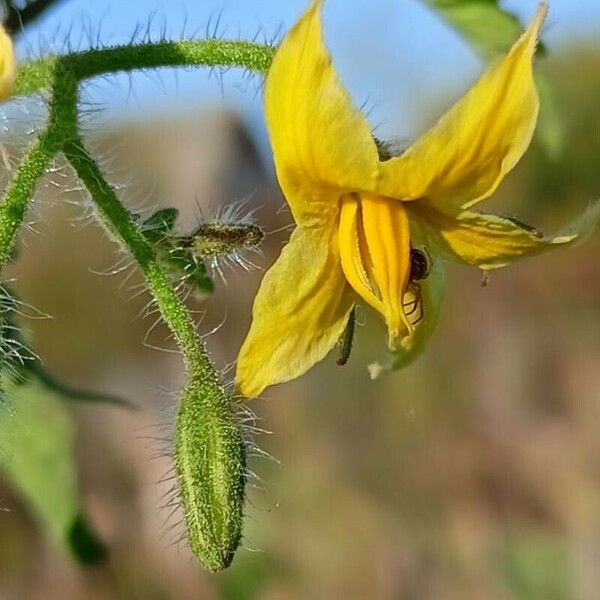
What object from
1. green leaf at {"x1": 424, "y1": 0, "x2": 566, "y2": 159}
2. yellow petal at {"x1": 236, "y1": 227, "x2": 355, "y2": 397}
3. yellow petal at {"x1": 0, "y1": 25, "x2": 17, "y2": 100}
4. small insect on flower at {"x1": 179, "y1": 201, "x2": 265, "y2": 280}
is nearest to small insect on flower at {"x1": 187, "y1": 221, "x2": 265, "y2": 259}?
small insect on flower at {"x1": 179, "y1": 201, "x2": 265, "y2": 280}

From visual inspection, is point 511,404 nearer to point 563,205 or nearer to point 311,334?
point 563,205

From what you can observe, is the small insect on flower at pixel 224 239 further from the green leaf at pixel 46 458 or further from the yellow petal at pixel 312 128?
the green leaf at pixel 46 458

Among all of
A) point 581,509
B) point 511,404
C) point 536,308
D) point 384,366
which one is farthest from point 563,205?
point 384,366

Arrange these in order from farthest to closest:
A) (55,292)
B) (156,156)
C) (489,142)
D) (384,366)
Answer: (156,156) < (55,292) < (384,366) < (489,142)

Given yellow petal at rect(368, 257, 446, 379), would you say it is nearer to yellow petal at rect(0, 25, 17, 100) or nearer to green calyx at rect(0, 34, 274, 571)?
green calyx at rect(0, 34, 274, 571)

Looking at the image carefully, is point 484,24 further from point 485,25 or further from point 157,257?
point 157,257

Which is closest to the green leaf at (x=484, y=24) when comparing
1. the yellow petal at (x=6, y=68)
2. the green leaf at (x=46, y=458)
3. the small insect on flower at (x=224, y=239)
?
the small insect on flower at (x=224, y=239)
